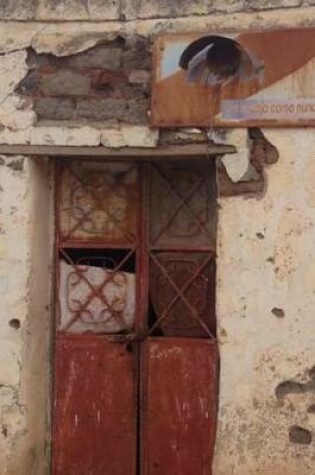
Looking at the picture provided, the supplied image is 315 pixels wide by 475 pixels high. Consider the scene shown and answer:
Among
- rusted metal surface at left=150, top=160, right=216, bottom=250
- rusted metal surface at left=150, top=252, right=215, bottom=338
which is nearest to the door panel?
rusted metal surface at left=150, top=252, right=215, bottom=338

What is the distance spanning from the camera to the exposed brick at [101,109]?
5.47 metres

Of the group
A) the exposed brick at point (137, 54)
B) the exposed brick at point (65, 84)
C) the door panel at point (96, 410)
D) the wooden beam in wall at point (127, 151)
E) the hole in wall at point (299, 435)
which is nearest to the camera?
the hole in wall at point (299, 435)

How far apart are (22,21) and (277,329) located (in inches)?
103

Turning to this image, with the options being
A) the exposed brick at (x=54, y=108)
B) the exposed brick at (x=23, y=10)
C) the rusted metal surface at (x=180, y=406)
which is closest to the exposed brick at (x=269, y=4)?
the exposed brick at (x=54, y=108)

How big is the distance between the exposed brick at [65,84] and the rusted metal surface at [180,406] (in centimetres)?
173

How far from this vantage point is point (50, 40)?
5559mm

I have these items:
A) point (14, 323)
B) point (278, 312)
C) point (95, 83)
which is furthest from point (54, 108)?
point (278, 312)

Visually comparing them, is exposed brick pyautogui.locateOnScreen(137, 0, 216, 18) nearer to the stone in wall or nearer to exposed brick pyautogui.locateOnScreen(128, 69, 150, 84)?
the stone in wall

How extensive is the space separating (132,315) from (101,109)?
1409 millimetres

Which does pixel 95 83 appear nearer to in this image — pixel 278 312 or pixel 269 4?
pixel 269 4

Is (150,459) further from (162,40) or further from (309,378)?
(162,40)

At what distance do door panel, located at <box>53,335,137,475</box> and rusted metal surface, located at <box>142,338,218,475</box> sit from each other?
5.1 inches

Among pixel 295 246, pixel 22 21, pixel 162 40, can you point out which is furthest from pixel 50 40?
pixel 295 246

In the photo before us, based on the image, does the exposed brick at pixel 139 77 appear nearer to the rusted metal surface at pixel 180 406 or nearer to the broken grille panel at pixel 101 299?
the broken grille panel at pixel 101 299
